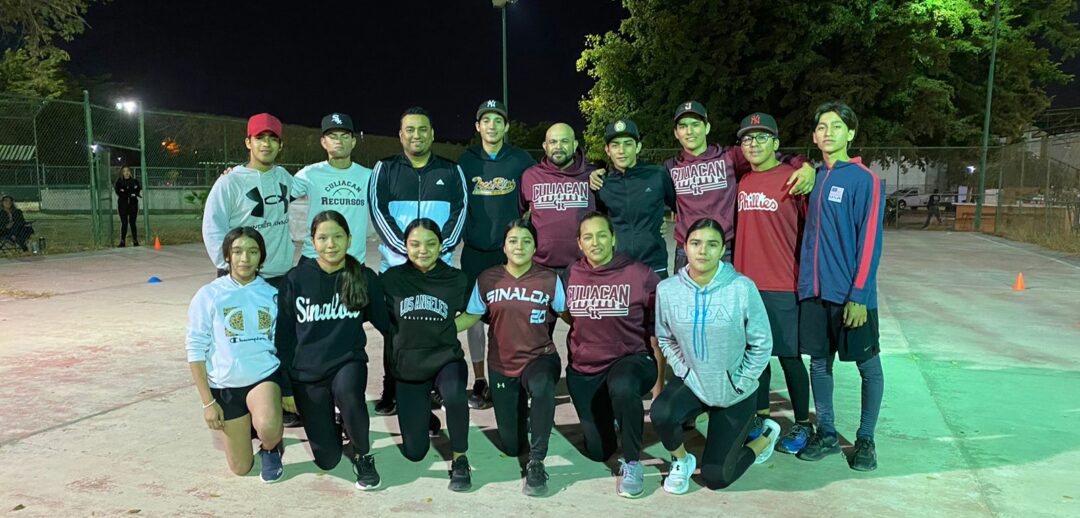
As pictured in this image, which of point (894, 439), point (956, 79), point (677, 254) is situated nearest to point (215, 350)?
point (677, 254)

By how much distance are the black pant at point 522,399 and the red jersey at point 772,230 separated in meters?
1.27

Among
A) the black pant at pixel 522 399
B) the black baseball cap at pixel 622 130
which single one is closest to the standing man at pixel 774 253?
the black baseball cap at pixel 622 130

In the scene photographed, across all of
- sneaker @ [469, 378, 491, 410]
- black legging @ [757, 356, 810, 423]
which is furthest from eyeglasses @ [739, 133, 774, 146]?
sneaker @ [469, 378, 491, 410]

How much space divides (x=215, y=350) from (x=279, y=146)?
1.45 meters

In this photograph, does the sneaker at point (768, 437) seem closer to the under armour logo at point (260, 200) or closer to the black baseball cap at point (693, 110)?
the black baseball cap at point (693, 110)

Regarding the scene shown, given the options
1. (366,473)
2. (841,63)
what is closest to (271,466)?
(366,473)

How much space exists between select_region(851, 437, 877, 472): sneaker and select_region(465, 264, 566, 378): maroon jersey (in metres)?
1.70

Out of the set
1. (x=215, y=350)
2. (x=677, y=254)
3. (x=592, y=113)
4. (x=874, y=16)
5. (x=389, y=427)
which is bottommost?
(x=389, y=427)

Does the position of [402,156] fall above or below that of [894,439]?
above

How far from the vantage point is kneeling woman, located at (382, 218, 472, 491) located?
12.3 feet

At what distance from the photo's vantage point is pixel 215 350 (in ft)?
12.0

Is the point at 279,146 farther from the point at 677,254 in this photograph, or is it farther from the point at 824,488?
the point at 824,488

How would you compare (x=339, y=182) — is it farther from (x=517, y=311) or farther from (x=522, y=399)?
(x=522, y=399)

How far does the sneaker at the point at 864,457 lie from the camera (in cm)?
365
